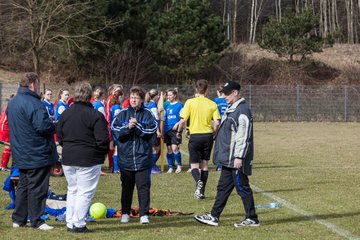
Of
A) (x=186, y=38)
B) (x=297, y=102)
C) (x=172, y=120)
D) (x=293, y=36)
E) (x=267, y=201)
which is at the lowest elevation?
(x=267, y=201)

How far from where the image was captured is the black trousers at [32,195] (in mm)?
8883

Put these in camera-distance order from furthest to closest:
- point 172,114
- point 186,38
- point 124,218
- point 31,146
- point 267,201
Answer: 1. point 186,38
2. point 172,114
3. point 267,201
4. point 124,218
5. point 31,146

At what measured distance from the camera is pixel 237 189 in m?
9.27

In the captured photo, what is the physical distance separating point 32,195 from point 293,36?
48.0 m

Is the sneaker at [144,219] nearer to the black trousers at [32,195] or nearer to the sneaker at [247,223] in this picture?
the sneaker at [247,223]

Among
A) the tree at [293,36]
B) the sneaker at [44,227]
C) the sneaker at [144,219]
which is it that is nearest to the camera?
the sneaker at [44,227]

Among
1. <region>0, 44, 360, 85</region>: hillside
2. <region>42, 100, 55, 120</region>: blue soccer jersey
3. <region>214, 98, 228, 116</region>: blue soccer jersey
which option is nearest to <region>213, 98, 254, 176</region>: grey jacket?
<region>214, 98, 228, 116</region>: blue soccer jersey

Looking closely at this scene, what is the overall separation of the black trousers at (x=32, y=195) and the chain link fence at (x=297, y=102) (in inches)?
1485

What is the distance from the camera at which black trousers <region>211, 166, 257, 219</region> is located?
363 inches

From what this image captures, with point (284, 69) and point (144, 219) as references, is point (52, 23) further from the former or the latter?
point (144, 219)

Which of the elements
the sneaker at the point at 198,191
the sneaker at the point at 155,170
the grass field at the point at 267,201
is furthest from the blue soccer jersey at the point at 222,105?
the sneaker at the point at 198,191

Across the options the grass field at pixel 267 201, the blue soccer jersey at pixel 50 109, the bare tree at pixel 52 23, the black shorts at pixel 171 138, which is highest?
the bare tree at pixel 52 23

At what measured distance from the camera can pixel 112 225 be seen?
30.9 ft

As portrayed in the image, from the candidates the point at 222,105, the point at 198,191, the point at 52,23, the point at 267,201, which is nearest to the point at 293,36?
the point at 52,23
